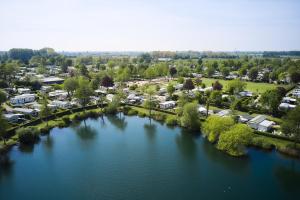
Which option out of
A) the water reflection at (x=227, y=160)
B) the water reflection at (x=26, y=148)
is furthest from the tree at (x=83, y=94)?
the water reflection at (x=227, y=160)

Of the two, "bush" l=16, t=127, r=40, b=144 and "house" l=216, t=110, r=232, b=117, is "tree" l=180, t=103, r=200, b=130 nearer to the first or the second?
"house" l=216, t=110, r=232, b=117

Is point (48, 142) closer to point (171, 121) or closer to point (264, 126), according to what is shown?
point (171, 121)

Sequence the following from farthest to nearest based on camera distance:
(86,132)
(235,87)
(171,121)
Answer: (235,87) < (171,121) < (86,132)

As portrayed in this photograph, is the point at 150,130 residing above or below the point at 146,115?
below

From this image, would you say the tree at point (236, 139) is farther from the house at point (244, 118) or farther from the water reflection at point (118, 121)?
the water reflection at point (118, 121)

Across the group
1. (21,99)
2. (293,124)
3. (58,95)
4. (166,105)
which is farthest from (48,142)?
(293,124)

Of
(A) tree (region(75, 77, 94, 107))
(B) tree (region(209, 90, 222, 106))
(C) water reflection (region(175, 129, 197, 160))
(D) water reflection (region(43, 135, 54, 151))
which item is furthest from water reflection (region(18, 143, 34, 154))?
(B) tree (region(209, 90, 222, 106))
